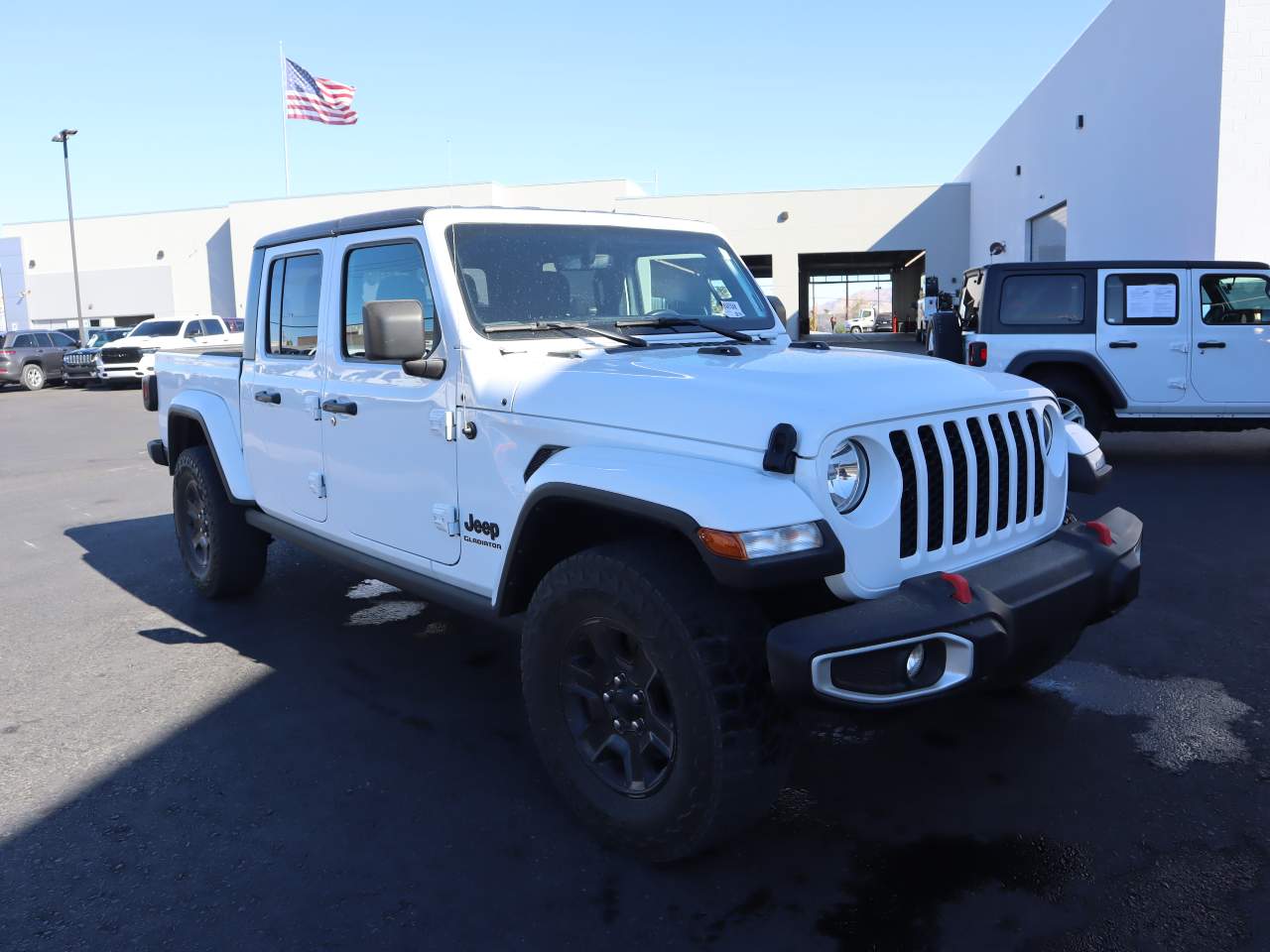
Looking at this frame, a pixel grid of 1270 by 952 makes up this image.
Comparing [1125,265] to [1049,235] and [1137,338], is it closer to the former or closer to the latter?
[1137,338]

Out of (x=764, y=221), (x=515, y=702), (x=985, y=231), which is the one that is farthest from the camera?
(x=764, y=221)

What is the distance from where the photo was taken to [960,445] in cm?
305

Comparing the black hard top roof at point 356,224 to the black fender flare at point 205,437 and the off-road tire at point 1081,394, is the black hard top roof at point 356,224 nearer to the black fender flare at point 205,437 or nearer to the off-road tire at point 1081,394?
the black fender flare at point 205,437

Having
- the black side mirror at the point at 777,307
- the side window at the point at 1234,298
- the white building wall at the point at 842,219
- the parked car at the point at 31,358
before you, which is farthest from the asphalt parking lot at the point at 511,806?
the white building wall at the point at 842,219

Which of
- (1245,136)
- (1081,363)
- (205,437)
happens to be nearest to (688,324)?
(205,437)

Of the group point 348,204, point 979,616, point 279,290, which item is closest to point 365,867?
point 979,616

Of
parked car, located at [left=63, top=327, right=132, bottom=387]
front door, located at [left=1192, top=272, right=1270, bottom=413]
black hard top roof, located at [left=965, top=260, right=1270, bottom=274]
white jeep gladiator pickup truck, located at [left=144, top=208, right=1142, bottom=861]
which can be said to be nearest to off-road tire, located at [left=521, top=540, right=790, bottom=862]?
white jeep gladiator pickup truck, located at [left=144, top=208, right=1142, bottom=861]

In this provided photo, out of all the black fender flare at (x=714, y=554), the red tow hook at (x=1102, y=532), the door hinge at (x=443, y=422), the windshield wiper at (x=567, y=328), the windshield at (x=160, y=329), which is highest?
the windshield at (x=160, y=329)

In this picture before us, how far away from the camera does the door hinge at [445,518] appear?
3.66m

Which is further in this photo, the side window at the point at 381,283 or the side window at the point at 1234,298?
the side window at the point at 1234,298

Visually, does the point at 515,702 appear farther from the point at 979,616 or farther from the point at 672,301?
the point at 979,616

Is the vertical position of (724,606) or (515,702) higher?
(724,606)

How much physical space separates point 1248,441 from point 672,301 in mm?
10084

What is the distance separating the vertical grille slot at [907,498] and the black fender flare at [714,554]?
0.32 metres
